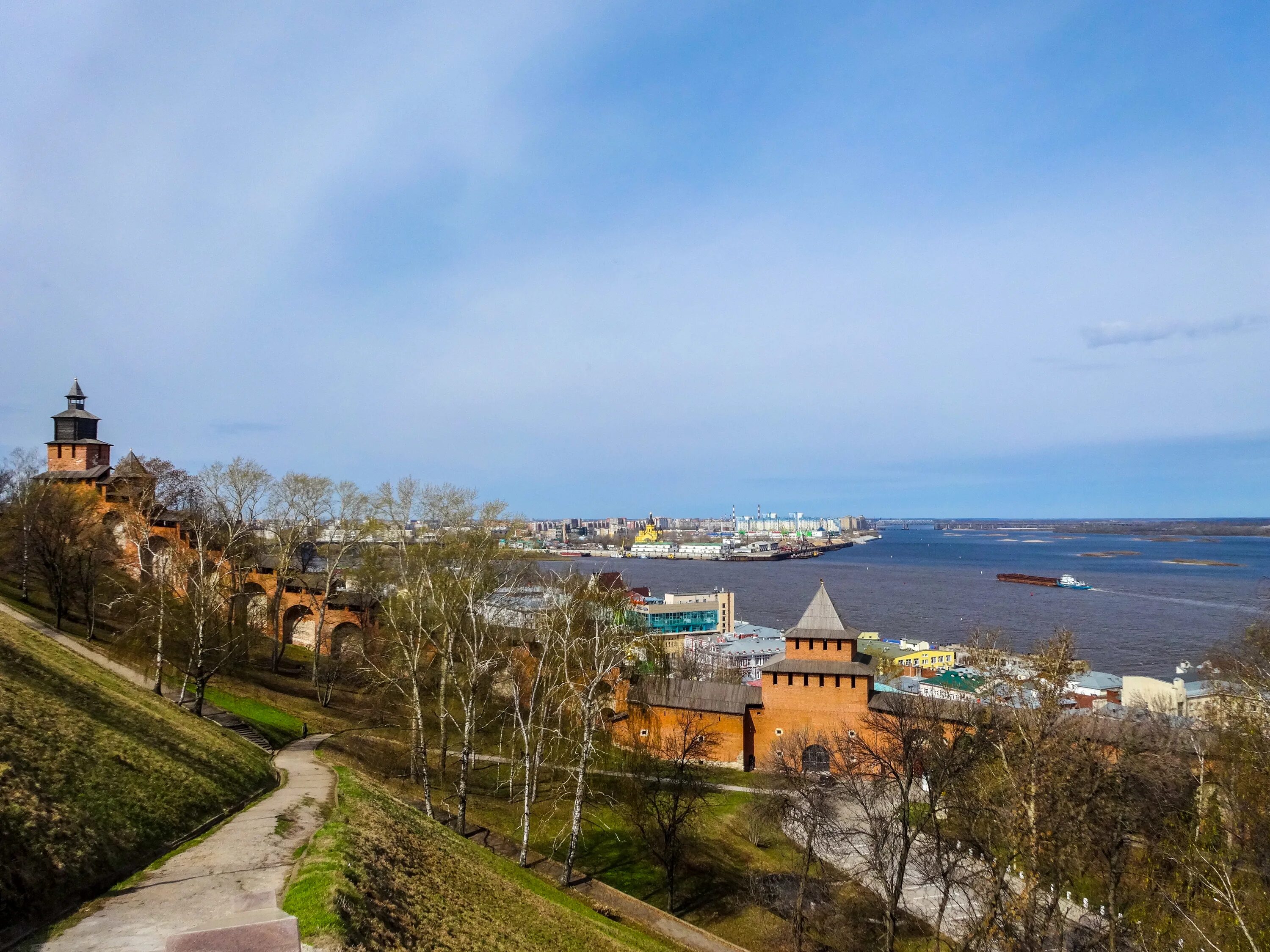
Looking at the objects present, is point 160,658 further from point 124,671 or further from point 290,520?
point 290,520

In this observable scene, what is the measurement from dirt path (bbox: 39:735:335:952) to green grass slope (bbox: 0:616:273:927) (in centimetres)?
48

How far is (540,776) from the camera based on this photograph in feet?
73.9

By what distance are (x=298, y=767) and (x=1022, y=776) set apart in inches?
567

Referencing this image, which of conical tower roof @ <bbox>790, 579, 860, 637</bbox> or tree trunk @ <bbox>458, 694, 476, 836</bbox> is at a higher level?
conical tower roof @ <bbox>790, 579, 860, 637</bbox>

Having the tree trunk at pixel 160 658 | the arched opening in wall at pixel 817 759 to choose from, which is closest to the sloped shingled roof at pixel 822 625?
the arched opening in wall at pixel 817 759

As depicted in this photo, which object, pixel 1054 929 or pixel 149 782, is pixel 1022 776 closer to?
pixel 1054 929

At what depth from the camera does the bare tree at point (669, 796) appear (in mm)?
17312

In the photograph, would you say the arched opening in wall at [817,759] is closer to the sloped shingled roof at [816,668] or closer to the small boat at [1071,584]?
the sloped shingled roof at [816,668]

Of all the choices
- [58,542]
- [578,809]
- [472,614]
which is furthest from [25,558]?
[578,809]

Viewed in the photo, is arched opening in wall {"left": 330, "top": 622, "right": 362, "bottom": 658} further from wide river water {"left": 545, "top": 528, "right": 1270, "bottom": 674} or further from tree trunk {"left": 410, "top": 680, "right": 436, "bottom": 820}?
tree trunk {"left": 410, "top": 680, "right": 436, "bottom": 820}

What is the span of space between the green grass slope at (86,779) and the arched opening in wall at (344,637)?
1483 centimetres

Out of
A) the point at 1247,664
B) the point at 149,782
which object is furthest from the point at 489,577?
the point at 1247,664

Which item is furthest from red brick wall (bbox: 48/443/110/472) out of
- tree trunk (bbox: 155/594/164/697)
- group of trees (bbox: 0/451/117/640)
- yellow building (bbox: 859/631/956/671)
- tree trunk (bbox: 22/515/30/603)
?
yellow building (bbox: 859/631/956/671)

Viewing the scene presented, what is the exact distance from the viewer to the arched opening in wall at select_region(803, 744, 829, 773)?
2375 cm
